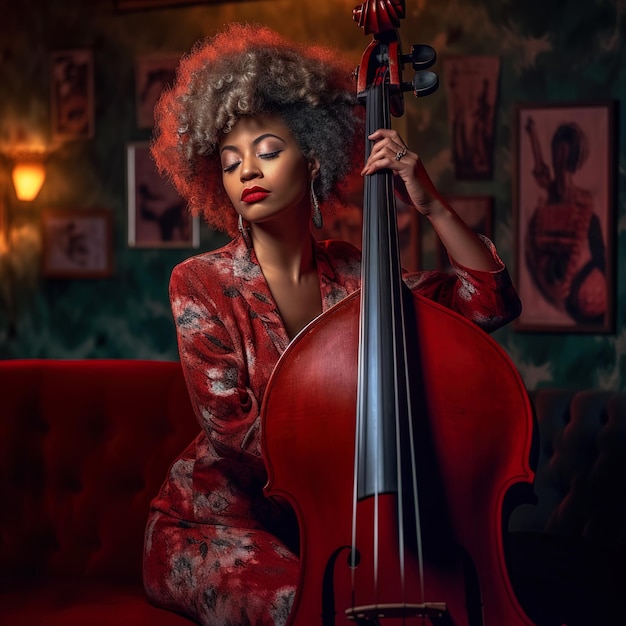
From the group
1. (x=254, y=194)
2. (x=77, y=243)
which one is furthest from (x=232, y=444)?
(x=77, y=243)

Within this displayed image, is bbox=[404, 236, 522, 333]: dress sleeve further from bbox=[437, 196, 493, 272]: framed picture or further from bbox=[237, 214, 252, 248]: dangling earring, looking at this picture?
bbox=[437, 196, 493, 272]: framed picture

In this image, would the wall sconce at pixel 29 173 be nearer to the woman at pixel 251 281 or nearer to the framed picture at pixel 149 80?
the framed picture at pixel 149 80

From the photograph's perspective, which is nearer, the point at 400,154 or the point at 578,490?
the point at 400,154

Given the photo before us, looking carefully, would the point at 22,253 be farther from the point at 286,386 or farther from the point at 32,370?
the point at 286,386

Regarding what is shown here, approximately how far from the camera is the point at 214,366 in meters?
1.46

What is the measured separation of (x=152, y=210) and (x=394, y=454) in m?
4.10

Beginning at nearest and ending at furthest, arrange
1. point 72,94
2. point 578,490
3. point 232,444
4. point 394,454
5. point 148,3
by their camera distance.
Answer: point 394,454
point 232,444
point 578,490
point 148,3
point 72,94

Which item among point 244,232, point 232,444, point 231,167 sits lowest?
point 232,444

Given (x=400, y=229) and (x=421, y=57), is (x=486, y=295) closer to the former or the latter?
(x=421, y=57)

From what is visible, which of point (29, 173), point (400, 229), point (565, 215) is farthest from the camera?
point (29, 173)

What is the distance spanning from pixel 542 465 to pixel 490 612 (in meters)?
1.46

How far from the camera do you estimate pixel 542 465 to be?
98.7 inches

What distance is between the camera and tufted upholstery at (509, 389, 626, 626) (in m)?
2.11

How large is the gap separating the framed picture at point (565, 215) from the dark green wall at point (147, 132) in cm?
6
